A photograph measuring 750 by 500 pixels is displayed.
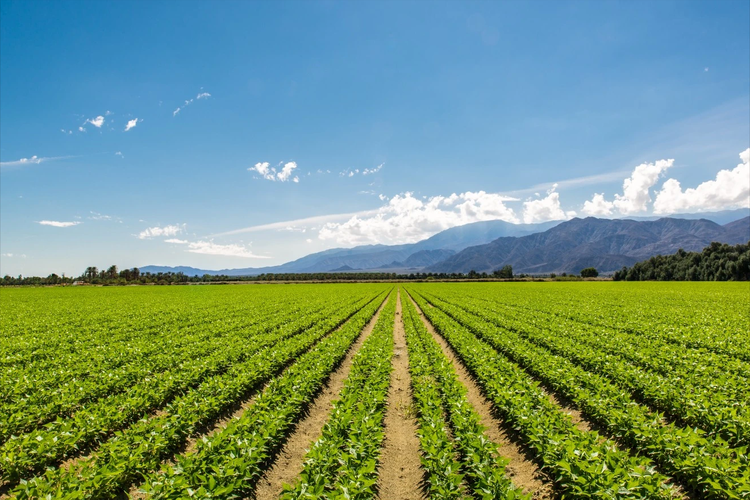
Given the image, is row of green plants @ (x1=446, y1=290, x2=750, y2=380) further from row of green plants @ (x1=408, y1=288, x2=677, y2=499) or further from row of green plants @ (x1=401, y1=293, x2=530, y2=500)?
row of green plants @ (x1=401, y1=293, x2=530, y2=500)

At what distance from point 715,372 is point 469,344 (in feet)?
30.1

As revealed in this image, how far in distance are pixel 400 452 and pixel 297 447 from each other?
2.83m

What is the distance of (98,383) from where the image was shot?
11.5 m

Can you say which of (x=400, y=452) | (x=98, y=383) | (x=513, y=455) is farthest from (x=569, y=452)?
(x=98, y=383)

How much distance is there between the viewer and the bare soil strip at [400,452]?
732 centimetres

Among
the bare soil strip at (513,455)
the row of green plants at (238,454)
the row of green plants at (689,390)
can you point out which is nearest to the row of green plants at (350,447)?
the row of green plants at (238,454)

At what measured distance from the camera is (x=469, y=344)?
17.5 m

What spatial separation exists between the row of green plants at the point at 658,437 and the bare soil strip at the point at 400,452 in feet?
16.4

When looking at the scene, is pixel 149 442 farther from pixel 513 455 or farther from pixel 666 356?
pixel 666 356

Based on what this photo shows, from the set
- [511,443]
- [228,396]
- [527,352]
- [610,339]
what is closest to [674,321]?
[610,339]

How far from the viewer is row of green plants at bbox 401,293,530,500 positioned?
5770 mm

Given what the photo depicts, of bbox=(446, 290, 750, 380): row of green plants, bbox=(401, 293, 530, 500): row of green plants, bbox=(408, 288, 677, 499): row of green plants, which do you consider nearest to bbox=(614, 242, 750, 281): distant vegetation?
bbox=(446, 290, 750, 380): row of green plants

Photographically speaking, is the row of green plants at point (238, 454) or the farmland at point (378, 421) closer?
the row of green plants at point (238, 454)

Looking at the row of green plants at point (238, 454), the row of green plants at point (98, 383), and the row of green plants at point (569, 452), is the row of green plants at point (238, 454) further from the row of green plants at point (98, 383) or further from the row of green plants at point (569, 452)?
the row of green plants at point (569, 452)
